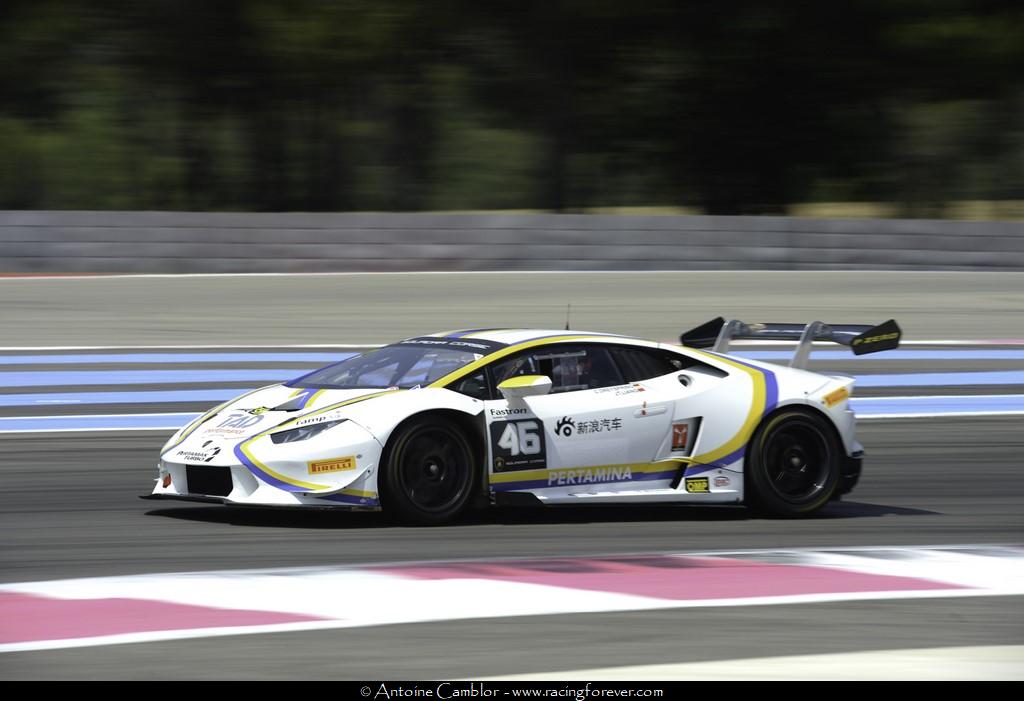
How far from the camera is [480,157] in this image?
77.7 ft

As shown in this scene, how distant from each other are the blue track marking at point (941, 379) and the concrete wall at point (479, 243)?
20.0ft

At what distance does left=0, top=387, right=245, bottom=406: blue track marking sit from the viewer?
13.5 meters

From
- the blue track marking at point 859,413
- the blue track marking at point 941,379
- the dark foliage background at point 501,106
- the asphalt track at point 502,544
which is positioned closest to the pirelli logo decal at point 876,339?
the asphalt track at point 502,544

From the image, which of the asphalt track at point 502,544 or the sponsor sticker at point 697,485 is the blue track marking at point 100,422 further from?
the sponsor sticker at point 697,485

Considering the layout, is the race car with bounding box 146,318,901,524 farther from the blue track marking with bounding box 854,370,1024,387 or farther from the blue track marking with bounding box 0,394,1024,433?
the blue track marking with bounding box 854,370,1024,387

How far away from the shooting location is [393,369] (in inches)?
341

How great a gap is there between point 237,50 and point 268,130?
4.13 ft

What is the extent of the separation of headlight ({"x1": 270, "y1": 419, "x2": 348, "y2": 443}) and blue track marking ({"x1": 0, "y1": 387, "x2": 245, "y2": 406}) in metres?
5.77

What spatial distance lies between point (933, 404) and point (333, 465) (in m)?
7.53

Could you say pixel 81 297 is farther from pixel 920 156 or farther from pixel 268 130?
pixel 920 156

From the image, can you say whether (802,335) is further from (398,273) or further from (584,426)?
(398,273)

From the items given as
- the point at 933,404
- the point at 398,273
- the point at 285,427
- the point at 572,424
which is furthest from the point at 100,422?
the point at 398,273

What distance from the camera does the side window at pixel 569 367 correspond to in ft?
28.4

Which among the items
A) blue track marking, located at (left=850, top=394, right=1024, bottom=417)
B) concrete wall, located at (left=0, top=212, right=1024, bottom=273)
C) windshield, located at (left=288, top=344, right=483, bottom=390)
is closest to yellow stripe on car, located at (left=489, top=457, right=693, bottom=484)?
windshield, located at (left=288, top=344, right=483, bottom=390)
